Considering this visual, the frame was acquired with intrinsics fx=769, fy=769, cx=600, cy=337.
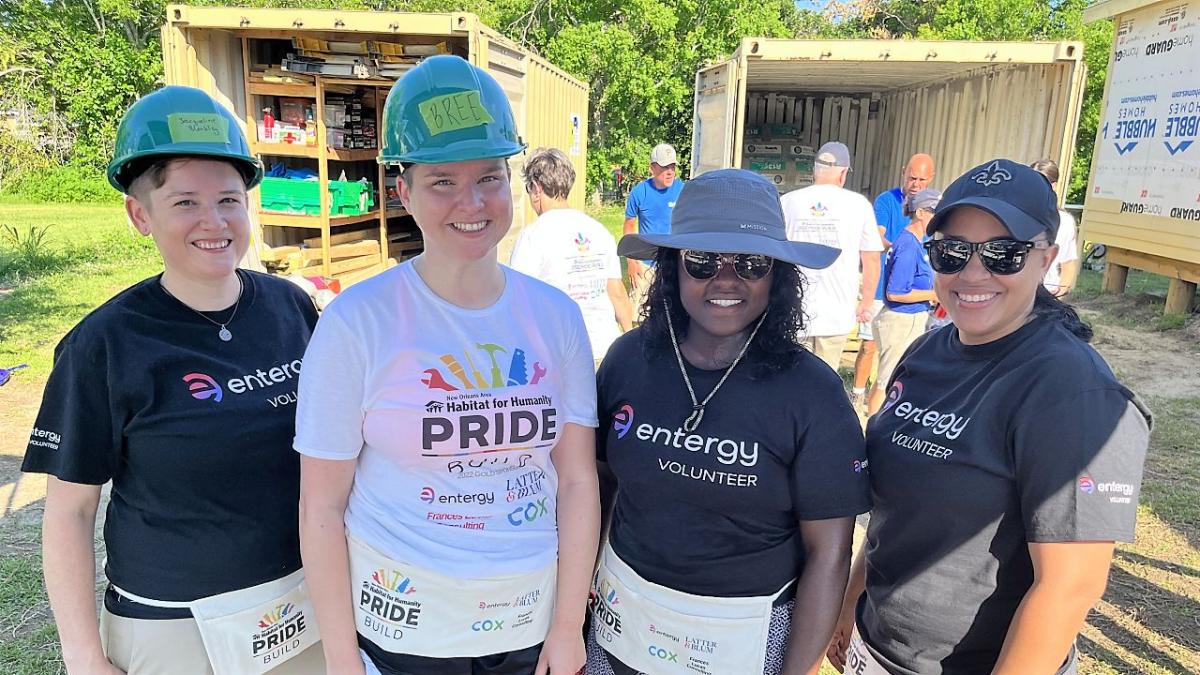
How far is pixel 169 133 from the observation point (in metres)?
1.64

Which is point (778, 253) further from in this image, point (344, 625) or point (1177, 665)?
point (1177, 665)

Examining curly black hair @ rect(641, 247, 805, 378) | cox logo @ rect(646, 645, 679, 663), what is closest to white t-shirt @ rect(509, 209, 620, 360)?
curly black hair @ rect(641, 247, 805, 378)

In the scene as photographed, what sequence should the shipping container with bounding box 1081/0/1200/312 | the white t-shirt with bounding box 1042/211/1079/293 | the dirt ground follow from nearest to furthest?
the dirt ground < the white t-shirt with bounding box 1042/211/1079/293 < the shipping container with bounding box 1081/0/1200/312

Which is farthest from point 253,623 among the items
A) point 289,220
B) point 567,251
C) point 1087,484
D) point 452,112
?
point 289,220

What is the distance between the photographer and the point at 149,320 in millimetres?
1667

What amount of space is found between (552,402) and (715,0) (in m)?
21.1

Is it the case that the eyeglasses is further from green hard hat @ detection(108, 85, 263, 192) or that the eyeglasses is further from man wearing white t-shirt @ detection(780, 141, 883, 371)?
man wearing white t-shirt @ detection(780, 141, 883, 371)

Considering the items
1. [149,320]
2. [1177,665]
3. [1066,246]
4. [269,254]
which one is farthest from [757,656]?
[269,254]

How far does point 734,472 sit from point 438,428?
630 millimetres

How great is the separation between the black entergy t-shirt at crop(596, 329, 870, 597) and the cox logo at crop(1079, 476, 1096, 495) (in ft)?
1.32

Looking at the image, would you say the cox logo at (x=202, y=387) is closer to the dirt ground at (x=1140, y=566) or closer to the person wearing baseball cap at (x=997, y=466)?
the person wearing baseball cap at (x=997, y=466)

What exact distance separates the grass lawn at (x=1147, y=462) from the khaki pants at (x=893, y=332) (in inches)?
65.6

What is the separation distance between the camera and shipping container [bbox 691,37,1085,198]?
6.93 metres

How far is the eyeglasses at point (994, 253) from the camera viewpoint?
5.33 ft
